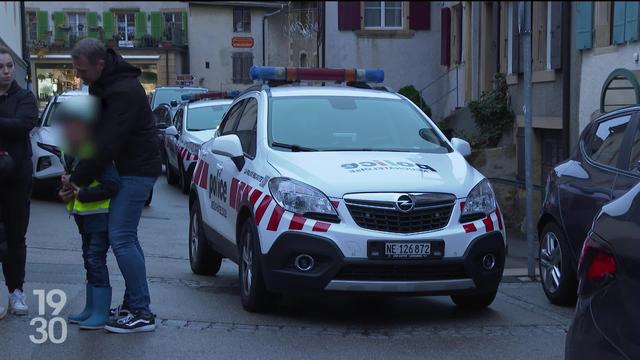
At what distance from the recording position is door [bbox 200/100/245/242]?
768cm

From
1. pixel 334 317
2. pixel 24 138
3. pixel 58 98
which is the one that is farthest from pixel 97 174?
pixel 58 98

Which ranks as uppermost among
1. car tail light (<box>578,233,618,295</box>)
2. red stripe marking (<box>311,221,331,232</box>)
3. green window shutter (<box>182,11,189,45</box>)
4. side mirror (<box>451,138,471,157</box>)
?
green window shutter (<box>182,11,189,45</box>)

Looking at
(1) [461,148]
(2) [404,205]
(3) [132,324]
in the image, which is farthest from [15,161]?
(1) [461,148]

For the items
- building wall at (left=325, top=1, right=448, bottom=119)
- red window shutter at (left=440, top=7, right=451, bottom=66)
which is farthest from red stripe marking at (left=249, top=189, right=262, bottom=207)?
building wall at (left=325, top=1, right=448, bottom=119)

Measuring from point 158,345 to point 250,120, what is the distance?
8.17 feet

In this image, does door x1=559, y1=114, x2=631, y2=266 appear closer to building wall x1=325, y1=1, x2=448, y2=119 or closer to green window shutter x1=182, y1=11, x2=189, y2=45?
building wall x1=325, y1=1, x2=448, y2=119

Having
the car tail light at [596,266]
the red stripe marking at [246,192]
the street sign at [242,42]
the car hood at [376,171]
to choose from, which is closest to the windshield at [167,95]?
the red stripe marking at [246,192]

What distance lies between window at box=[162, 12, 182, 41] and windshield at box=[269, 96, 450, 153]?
166 feet

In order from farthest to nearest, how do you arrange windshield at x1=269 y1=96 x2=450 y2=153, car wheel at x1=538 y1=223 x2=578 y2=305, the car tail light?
car wheel at x1=538 y1=223 x2=578 y2=305, windshield at x1=269 y1=96 x2=450 y2=153, the car tail light

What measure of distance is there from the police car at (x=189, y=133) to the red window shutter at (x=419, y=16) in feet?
33.8

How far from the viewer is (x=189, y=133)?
56.3 feet

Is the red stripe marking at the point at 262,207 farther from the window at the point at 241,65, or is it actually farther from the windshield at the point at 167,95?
the window at the point at 241,65

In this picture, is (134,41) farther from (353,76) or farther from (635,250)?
(635,250)

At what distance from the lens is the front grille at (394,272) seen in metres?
6.39
